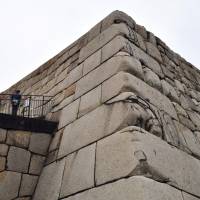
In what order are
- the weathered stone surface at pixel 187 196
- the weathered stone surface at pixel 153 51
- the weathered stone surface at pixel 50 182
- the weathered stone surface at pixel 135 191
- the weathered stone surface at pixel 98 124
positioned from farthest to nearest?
the weathered stone surface at pixel 153 51 < the weathered stone surface at pixel 50 182 < the weathered stone surface at pixel 98 124 < the weathered stone surface at pixel 187 196 < the weathered stone surface at pixel 135 191

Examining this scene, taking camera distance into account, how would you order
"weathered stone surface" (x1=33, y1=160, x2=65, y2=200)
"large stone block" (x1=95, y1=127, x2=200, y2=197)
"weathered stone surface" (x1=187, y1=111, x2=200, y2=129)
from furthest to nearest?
1. "weathered stone surface" (x1=187, y1=111, x2=200, y2=129)
2. "weathered stone surface" (x1=33, y1=160, x2=65, y2=200)
3. "large stone block" (x1=95, y1=127, x2=200, y2=197)

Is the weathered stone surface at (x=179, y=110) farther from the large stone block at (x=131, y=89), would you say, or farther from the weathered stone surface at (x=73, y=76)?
the weathered stone surface at (x=73, y=76)

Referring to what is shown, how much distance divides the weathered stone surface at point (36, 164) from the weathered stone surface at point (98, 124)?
0.33 m

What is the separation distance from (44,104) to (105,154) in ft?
7.07

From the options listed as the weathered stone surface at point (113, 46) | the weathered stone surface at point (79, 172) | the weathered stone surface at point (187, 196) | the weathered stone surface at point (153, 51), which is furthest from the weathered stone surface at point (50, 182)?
the weathered stone surface at point (153, 51)

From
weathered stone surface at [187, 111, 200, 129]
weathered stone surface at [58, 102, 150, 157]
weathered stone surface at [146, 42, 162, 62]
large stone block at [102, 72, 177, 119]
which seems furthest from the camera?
weathered stone surface at [146, 42, 162, 62]

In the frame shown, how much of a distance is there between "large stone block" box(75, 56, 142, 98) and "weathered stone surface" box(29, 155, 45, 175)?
0.90 m

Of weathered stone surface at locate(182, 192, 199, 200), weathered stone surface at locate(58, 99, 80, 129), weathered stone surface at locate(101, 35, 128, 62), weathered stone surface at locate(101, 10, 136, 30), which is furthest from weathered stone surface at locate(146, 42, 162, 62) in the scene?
weathered stone surface at locate(182, 192, 199, 200)

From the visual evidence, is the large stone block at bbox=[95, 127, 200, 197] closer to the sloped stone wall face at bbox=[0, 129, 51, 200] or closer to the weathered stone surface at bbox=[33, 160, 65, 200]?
the weathered stone surface at bbox=[33, 160, 65, 200]

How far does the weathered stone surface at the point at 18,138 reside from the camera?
10.2 feet

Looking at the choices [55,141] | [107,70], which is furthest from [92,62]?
[55,141]

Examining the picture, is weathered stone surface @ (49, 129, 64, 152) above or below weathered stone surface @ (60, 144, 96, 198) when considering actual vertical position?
above

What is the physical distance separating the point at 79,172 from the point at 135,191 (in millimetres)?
762

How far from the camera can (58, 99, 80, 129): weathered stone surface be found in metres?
3.27
